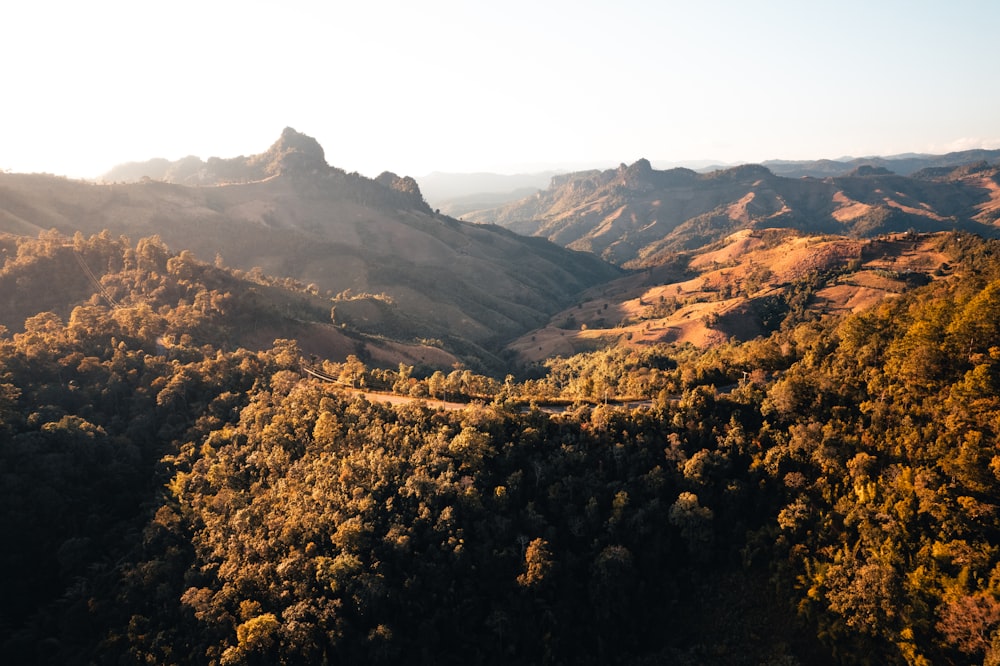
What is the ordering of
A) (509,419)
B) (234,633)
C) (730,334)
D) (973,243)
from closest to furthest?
1. (234,633)
2. (509,419)
3. (730,334)
4. (973,243)

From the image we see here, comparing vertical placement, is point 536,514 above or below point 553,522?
above

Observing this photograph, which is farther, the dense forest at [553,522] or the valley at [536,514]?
the valley at [536,514]

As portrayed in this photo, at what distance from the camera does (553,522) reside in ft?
177

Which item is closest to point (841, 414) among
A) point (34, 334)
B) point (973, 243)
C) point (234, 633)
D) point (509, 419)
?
point (509, 419)

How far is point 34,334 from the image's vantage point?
271ft

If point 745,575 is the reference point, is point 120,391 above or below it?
above

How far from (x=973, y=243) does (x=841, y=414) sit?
182m

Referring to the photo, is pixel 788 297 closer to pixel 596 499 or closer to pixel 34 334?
pixel 596 499

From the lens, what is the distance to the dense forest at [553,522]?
145ft

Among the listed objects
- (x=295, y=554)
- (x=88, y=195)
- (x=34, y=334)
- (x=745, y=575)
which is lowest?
(x=745, y=575)

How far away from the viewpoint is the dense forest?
4409 cm

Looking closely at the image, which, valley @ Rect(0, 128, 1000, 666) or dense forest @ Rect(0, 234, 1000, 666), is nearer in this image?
dense forest @ Rect(0, 234, 1000, 666)

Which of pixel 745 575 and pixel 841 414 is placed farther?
pixel 841 414

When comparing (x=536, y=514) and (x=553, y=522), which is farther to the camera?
(x=553, y=522)
